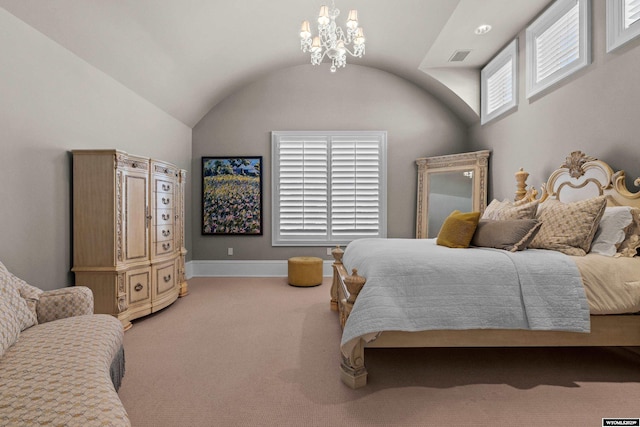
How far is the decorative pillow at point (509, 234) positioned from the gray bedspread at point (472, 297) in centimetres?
36

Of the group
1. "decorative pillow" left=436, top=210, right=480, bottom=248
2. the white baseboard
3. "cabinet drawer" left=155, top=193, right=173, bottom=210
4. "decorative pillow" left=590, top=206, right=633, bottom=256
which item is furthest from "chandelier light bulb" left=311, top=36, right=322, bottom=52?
the white baseboard

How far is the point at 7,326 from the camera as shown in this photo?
156 centimetres

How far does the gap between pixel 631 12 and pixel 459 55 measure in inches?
84.2

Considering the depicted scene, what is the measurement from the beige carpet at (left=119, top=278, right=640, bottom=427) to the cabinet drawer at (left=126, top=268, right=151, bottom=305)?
0.33 m

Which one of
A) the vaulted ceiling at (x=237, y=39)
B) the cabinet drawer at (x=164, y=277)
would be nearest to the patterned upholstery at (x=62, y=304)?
the cabinet drawer at (x=164, y=277)

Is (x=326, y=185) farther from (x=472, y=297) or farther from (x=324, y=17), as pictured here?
(x=472, y=297)

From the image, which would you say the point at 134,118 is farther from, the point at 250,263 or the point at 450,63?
the point at 450,63

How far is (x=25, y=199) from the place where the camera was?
256 cm

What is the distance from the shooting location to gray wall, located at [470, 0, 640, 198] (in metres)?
2.59

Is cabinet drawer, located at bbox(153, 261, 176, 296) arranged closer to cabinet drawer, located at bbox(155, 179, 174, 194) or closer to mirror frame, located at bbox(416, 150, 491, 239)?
cabinet drawer, located at bbox(155, 179, 174, 194)

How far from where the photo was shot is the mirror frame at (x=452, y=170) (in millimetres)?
4773

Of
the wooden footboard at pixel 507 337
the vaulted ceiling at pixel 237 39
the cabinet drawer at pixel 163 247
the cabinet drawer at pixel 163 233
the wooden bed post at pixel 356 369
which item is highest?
the vaulted ceiling at pixel 237 39

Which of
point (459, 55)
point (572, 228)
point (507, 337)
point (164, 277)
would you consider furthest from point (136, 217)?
point (459, 55)

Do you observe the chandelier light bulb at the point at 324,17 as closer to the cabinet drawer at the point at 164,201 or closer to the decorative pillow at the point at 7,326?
the cabinet drawer at the point at 164,201
